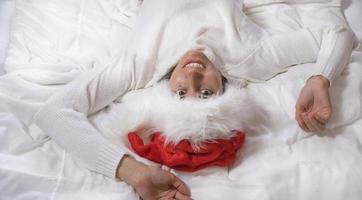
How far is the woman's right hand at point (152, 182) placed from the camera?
0.89 m

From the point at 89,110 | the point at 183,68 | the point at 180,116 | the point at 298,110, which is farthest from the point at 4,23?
the point at 298,110

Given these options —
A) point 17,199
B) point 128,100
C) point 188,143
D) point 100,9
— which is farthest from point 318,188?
point 100,9

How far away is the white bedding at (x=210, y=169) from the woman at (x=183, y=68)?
0.13ft

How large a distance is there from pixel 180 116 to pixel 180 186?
15 cm

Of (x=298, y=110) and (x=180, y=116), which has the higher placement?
(x=180, y=116)

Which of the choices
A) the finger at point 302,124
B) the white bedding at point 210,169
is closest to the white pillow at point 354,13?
the white bedding at point 210,169

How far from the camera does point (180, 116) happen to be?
0.92 m

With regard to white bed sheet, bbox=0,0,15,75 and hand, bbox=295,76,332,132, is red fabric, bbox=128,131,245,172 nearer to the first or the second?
hand, bbox=295,76,332,132

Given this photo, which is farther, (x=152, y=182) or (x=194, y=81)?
(x=194, y=81)

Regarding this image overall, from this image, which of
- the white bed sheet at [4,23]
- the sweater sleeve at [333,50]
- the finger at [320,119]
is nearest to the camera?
the finger at [320,119]

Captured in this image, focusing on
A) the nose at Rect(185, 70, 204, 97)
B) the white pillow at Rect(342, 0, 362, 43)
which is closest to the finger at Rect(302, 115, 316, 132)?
the nose at Rect(185, 70, 204, 97)

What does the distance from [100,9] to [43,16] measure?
7.2 inches

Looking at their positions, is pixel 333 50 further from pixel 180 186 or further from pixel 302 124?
pixel 180 186

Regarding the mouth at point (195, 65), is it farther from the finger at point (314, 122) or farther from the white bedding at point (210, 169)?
the finger at point (314, 122)
